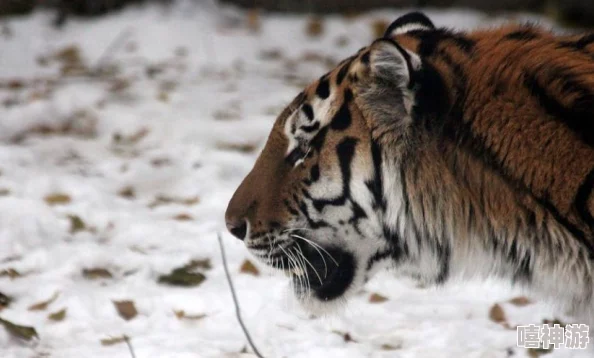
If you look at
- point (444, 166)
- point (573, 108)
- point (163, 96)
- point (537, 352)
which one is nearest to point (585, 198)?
point (573, 108)

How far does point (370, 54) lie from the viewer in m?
1.84

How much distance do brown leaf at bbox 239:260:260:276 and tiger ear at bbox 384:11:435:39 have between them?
3.51 ft

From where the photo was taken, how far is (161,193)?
3.65m

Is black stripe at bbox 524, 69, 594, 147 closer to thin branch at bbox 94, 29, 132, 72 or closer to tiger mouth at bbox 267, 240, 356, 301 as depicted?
tiger mouth at bbox 267, 240, 356, 301

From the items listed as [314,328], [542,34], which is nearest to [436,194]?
[542,34]

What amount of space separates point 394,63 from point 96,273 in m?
1.50

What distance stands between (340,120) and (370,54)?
185 millimetres

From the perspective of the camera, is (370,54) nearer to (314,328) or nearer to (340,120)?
(340,120)

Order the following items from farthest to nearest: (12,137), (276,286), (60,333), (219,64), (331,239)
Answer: (219,64) → (12,137) → (276,286) → (60,333) → (331,239)

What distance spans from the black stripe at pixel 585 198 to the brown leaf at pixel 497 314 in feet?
3.30

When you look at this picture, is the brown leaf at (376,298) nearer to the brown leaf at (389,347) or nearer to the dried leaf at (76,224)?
the brown leaf at (389,347)

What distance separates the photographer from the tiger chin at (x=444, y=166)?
173 centimetres

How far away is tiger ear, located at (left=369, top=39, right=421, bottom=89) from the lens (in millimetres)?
1782

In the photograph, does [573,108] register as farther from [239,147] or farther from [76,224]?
[239,147]
